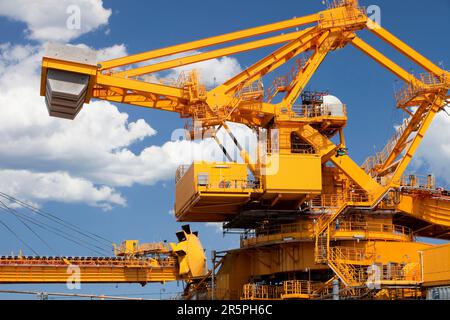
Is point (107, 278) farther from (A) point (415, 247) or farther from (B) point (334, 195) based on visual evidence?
(A) point (415, 247)

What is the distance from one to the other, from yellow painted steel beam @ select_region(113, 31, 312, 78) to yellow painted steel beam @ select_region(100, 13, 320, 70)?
507 millimetres

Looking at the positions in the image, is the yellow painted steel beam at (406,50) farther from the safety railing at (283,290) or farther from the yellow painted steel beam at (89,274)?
the yellow painted steel beam at (89,274)

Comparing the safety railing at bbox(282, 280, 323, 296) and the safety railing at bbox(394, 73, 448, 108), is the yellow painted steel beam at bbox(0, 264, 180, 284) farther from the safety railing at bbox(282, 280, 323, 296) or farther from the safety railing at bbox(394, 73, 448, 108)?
the safety railing at bbox(394, 73, 448, 108)

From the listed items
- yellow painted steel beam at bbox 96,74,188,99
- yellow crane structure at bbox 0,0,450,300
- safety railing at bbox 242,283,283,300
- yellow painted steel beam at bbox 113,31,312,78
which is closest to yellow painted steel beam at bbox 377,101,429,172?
yellow crane structure at bbox 0,0,450,300

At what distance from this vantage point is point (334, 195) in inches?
1714

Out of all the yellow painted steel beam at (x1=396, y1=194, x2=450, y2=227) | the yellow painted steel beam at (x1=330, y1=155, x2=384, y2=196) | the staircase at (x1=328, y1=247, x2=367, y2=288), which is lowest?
the staircase at (x1=328, y1=247, x2=367, y2=288)

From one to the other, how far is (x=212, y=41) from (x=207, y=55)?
849 millimetres

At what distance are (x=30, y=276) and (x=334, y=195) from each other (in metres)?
19.1

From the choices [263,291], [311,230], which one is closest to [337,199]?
[311,230]

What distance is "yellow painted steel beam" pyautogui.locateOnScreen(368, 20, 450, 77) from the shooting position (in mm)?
45344
